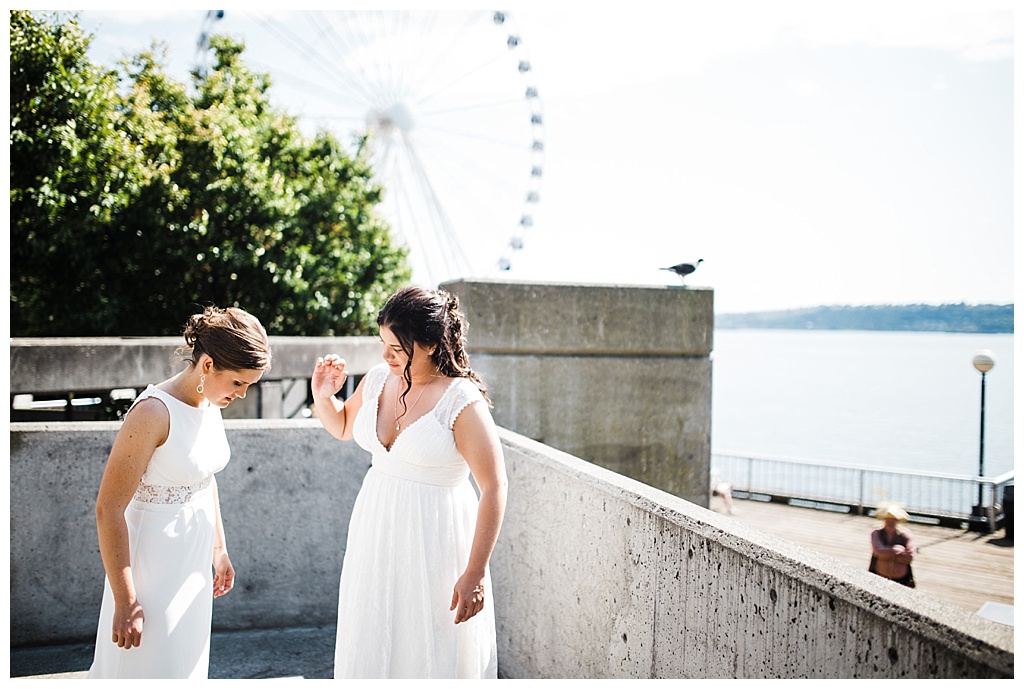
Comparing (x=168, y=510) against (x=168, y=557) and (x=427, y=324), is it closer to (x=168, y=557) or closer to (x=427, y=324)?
(x=168, y=557)

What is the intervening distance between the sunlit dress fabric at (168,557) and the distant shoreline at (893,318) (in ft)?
10.8

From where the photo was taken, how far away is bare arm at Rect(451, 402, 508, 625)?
8.18 ft

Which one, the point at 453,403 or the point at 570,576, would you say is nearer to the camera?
the point at 453,403

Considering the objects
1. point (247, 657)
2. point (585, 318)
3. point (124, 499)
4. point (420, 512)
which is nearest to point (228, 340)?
point (124, 499)

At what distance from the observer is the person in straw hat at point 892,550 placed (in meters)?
7.18

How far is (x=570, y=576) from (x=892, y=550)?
5.10 metres

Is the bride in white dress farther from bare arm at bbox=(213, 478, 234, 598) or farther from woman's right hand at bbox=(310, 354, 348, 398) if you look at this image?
bare arm at bbox=(213, 478, 234, 598)

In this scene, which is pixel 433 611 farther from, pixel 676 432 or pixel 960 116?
pixel 960 116

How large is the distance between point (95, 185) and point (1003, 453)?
3379 cm

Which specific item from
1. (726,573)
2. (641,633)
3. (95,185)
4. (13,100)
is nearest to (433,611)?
(641,633)

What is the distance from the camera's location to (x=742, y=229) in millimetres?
45406

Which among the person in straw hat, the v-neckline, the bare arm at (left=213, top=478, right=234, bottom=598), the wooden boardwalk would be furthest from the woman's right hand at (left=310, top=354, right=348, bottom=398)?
the wooden boardwalk

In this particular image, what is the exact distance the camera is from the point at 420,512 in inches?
105

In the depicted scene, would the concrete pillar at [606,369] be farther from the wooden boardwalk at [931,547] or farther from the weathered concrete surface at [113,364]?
the wooden boardwalk at [931,547]
